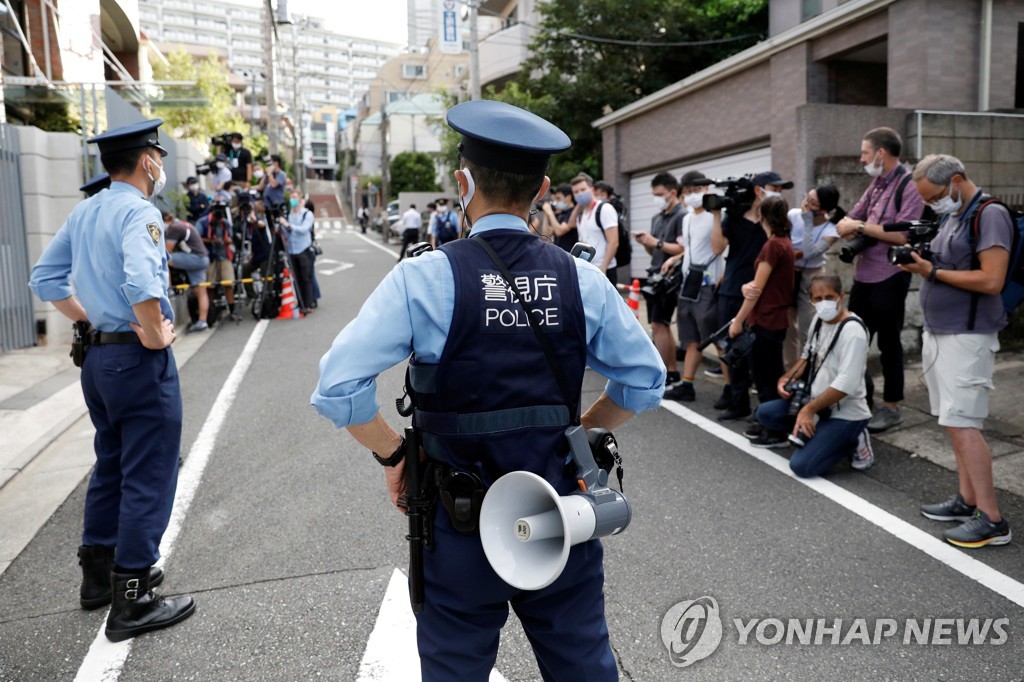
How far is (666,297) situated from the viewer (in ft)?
23.6

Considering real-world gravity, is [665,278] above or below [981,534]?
above

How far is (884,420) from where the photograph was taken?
578cm

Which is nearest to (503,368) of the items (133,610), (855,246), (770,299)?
(133,610)

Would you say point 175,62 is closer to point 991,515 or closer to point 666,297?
point 666,297

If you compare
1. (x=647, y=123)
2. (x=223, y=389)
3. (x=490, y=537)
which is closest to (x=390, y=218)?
(x=647, y=123)

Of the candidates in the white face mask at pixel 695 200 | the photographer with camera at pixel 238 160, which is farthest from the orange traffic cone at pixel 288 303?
the white face mask at pixel 695 200

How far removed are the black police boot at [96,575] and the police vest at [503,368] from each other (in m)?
2.21

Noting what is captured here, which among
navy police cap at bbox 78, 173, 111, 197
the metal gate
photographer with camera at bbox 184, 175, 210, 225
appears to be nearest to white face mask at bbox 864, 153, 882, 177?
navy police cap at bbox 78, 173, 111, 197

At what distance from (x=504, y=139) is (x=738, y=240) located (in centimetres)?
480

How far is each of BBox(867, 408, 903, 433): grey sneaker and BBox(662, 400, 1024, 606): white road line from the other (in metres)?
0.96

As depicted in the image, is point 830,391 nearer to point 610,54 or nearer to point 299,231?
point 299,231

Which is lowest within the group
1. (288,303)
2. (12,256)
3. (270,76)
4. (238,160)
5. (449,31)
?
(288,303)

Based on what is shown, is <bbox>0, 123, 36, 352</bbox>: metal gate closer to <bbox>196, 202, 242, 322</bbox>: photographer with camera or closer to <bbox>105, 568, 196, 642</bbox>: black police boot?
<bbox>196, 202, 242, 322</bbox>: photographer with camera

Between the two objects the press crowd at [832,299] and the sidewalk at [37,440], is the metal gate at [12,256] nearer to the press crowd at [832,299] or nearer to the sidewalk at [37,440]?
the sidewalk at [37,440]
